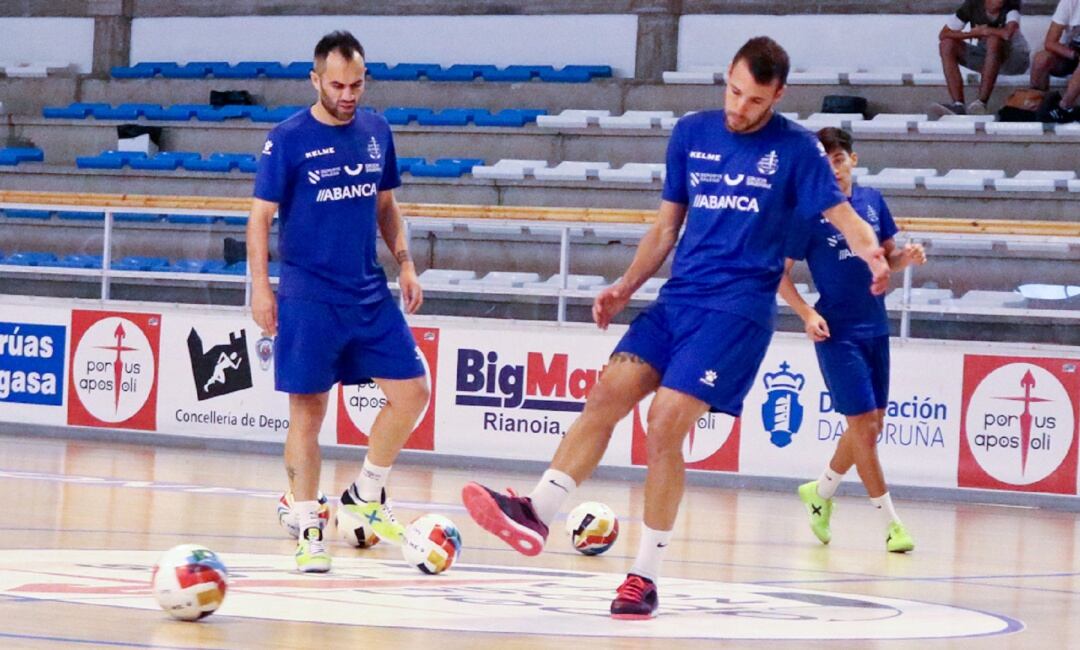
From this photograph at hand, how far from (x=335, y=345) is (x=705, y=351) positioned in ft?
5.53

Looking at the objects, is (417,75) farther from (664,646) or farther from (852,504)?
(664,646)

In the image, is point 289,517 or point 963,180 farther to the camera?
point 963,180

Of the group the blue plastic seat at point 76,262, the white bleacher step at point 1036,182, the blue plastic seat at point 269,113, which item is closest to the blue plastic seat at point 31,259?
the blue plastic seat at point 76,262

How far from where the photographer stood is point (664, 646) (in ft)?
15.5

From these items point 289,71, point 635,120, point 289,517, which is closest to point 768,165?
point 289,517

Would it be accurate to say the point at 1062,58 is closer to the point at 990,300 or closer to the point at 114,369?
the point at 990,300

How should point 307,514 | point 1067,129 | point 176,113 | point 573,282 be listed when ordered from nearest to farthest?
point 307,514 < point 573,282 < point 1067,129 < point 176,113

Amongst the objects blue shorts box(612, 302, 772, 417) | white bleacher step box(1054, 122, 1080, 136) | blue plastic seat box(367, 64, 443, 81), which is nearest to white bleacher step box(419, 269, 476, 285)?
white bleacher step box(1054, 122, 1080, 136)

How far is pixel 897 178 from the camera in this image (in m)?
15.1

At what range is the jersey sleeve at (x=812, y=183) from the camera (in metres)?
5.50

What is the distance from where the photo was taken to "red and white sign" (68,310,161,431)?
1332 cm

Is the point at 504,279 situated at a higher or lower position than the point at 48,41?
lower

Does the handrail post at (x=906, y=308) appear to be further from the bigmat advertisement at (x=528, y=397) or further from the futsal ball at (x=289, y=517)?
the futsal ball at (x=289, y=517)

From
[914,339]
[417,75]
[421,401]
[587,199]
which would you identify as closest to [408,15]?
[417,75]
